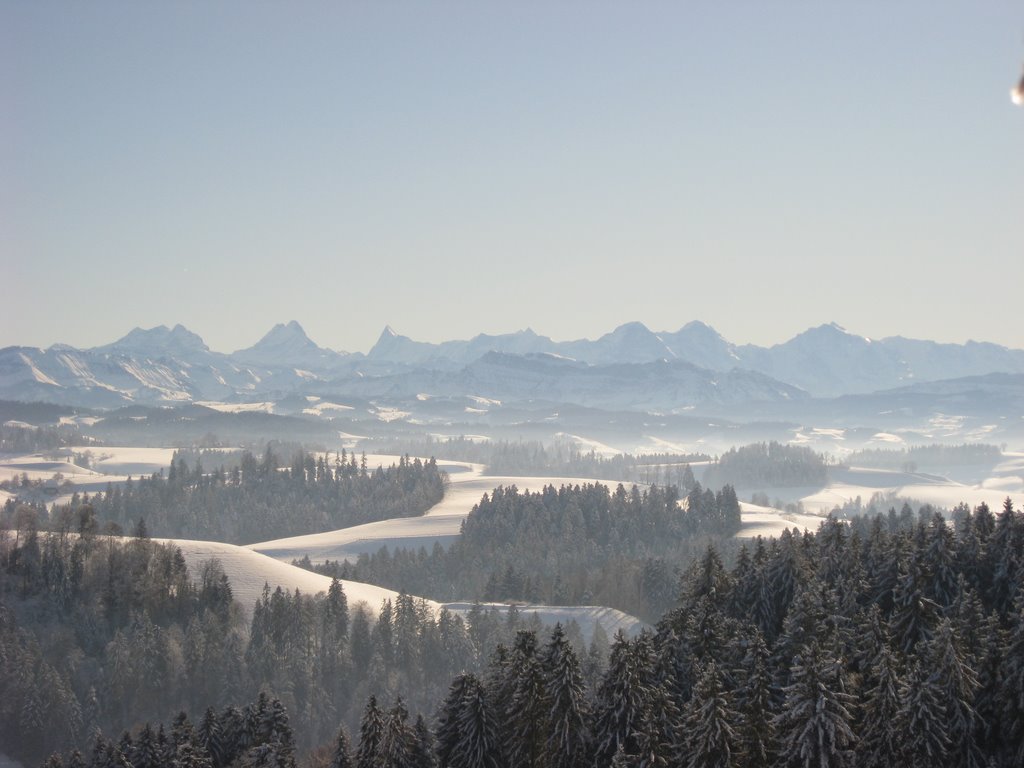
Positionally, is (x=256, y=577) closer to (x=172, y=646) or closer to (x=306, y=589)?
(x=306, y=589)

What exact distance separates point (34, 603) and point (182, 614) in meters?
23.1

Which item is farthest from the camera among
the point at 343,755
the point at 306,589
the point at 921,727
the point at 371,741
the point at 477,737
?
the point at 306,589

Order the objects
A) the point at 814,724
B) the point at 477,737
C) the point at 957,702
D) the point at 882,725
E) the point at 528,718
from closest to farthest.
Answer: the point at 814,724
the point at 882,725
the point at 957,702
the point at 528,718
the point at 477,737

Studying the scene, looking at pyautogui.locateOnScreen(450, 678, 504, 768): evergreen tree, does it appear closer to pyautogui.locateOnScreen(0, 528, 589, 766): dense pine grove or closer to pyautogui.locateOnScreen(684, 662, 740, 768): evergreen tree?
pyautogui.locateOnScreen(684, 662, 740, 768): evergreen tree

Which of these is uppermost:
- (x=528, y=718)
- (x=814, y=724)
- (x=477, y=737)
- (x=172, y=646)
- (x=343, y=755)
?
(x=814, y=724)

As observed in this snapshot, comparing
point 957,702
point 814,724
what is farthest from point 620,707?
Answer: point 957,702

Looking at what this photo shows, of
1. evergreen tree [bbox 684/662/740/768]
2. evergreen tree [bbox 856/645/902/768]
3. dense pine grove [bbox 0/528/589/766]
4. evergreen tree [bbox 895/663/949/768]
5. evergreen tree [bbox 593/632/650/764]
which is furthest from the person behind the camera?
dense pine grove [bbox 0/528/589/766]

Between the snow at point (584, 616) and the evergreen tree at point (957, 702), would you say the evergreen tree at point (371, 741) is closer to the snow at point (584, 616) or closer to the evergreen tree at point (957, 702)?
the evergreen tree at point (957, 702)

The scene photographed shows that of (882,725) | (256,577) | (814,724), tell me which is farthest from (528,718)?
(256,577)

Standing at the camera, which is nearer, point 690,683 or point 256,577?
point 690,683

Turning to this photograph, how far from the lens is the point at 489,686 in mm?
69000

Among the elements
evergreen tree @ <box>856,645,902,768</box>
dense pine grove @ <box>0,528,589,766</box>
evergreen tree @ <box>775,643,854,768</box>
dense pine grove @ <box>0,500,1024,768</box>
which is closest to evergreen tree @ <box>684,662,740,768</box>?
dense pine grove @ <box>0,500,1024,768</box>

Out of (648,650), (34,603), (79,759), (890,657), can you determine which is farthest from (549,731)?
(34,603)

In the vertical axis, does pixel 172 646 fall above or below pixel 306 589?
below
